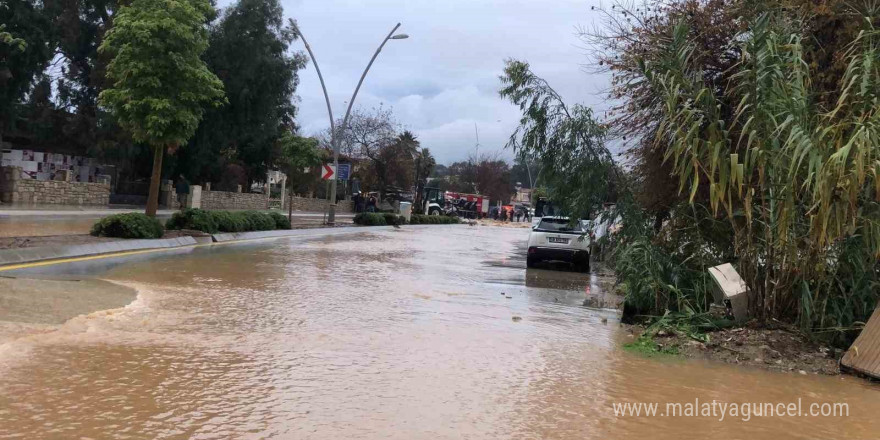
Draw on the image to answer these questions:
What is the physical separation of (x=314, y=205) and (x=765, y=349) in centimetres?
4993

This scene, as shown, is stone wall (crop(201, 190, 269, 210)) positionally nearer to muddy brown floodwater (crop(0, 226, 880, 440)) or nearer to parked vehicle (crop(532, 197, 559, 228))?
parked vehicle (crop(532, 197, 559, 228))

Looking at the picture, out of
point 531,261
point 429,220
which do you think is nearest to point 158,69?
point 531,261

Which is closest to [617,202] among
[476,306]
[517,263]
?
[476,306]

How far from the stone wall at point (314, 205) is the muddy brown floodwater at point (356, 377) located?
138 ft

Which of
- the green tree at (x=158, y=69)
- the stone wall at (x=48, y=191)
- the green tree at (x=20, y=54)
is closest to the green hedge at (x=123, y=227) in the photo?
the green tree at (x=158, y=69)

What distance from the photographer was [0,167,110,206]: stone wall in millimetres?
27656

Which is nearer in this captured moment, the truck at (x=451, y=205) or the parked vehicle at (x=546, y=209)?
the parked vehicle at (x=546, y=209)

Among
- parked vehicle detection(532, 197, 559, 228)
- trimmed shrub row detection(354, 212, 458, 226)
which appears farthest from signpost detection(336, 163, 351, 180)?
parked vehicle detection(532, 197, 559, 228)

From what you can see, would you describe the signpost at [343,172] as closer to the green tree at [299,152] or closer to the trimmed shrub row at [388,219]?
the trimmed shrub row at [388,219]

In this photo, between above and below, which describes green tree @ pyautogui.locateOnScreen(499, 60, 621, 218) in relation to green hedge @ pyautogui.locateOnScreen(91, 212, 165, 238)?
above

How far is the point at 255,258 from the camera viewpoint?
50.0 ft

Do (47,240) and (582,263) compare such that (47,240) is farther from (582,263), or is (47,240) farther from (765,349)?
(765,349)

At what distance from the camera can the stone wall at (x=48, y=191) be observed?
2766 cm

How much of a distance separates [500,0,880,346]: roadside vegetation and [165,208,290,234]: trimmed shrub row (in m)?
10.8
